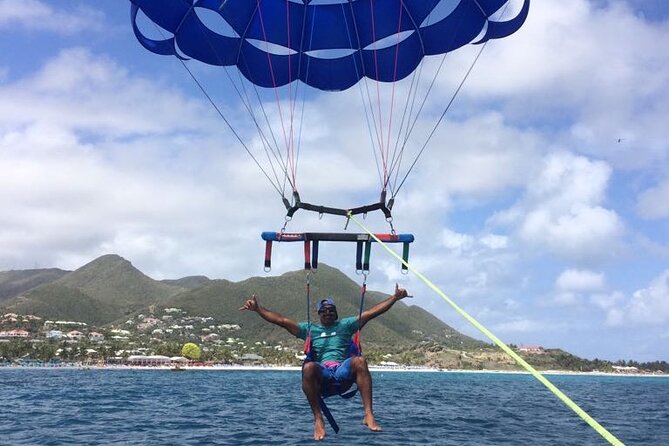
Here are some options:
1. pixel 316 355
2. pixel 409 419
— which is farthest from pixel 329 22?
pixel 409 419

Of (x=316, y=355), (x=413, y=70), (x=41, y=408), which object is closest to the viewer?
(x=316, y=355)

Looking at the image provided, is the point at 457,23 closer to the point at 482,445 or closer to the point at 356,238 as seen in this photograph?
the point at 356,238

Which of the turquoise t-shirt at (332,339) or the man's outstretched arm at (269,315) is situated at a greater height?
the man's outstretched arm at (269,315)

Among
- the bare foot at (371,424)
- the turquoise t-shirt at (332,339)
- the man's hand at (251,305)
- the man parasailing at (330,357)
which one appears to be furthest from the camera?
the turquoise t-shirt at (332,339)

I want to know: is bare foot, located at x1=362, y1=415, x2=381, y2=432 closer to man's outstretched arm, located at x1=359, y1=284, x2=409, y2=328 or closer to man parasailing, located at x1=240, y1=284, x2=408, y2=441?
man parasailing, located at x1=240, y1=284, x2=408, y2=441

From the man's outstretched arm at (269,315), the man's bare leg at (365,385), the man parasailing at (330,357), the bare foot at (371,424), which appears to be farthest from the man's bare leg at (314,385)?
the man's outstretched arm at (269,315)

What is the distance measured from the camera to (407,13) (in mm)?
16672

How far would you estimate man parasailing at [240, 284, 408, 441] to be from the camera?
10.9 meters

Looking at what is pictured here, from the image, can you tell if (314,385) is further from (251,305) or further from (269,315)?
(251,305)

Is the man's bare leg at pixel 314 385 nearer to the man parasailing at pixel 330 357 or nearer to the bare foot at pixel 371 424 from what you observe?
the man parasailing at pixel 330 357

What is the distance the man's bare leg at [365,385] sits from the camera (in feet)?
34.9

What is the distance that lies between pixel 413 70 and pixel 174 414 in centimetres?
2077

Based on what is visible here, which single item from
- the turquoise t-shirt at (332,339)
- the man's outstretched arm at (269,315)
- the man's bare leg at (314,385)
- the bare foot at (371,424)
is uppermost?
the man's outstretched arm at (269,315)

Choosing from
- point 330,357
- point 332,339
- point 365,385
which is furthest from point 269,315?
point 365,385
